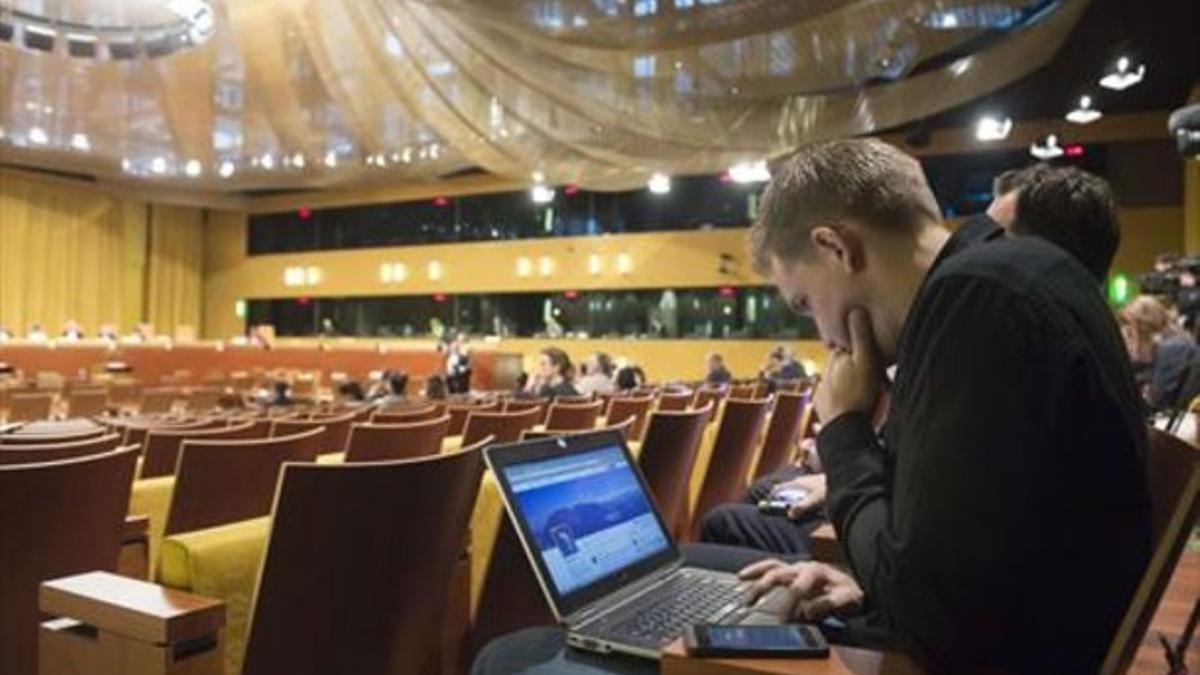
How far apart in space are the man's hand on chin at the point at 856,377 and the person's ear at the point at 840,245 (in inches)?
2.8

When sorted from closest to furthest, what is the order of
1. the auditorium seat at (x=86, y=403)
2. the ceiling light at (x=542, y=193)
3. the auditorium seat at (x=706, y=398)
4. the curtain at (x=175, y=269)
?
the auditorium seat at (x=706, y=398) < the auditorium seat at (x=86, y=403) < the ceiling light at (x=542, y=193) < the curtain at (x=175, y=269)

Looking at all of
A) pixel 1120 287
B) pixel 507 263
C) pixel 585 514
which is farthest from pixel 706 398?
pixel 507 263

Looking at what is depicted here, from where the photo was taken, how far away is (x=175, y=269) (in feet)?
74.3

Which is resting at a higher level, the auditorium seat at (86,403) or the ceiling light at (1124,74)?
the ceiling light at (1124,74)

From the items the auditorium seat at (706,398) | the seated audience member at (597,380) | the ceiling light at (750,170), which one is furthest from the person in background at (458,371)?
the auditorium seat at (706,398)

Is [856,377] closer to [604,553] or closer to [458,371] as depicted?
[604,553]

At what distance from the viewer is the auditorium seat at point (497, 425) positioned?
13.3 feet

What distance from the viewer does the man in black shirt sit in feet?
3.27

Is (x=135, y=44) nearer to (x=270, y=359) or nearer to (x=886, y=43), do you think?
(x=270, y=359)

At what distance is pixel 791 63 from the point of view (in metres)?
8.62

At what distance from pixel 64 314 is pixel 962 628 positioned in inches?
912

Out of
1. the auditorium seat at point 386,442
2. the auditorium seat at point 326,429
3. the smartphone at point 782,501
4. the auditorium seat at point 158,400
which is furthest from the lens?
the auditorium seat at point 158,400

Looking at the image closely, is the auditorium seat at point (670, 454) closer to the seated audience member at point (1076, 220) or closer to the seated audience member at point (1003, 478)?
the seated audience member at point (1076, 220)

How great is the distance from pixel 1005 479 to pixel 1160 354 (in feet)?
19.5
